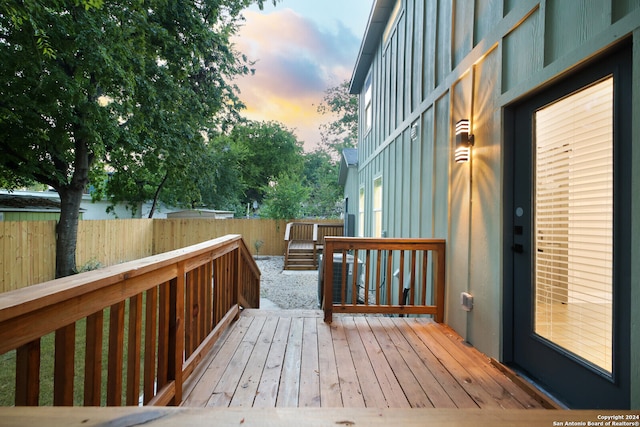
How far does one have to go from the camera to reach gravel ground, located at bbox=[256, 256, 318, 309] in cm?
652

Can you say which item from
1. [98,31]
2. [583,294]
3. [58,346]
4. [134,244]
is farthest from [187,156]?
[583,294]

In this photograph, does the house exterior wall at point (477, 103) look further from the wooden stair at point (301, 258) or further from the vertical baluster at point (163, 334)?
the wooden stair at point (301, 258)

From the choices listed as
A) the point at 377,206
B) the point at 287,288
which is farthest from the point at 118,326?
the point at 287,288

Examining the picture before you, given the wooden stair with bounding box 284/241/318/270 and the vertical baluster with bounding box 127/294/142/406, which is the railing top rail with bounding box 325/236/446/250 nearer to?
the vertical baluster with bounding box 127/294/142/406

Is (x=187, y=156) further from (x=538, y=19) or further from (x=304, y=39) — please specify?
(x=304, y=39)

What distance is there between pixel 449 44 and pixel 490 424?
3546 millimetres

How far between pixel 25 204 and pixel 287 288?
7.25 meters

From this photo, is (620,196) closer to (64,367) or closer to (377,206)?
(64,367)

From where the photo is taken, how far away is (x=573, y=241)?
182 centimetres

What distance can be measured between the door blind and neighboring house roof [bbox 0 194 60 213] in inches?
415

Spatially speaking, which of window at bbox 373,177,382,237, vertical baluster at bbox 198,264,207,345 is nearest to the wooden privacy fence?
vertical baluster at bbox 198,264,207,345

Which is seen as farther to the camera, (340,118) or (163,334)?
(340,118)

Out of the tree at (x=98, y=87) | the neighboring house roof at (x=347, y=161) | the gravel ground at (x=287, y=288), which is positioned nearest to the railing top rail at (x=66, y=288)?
the tree at (x=98, y=87)

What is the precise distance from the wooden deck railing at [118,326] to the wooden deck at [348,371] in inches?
11.7
